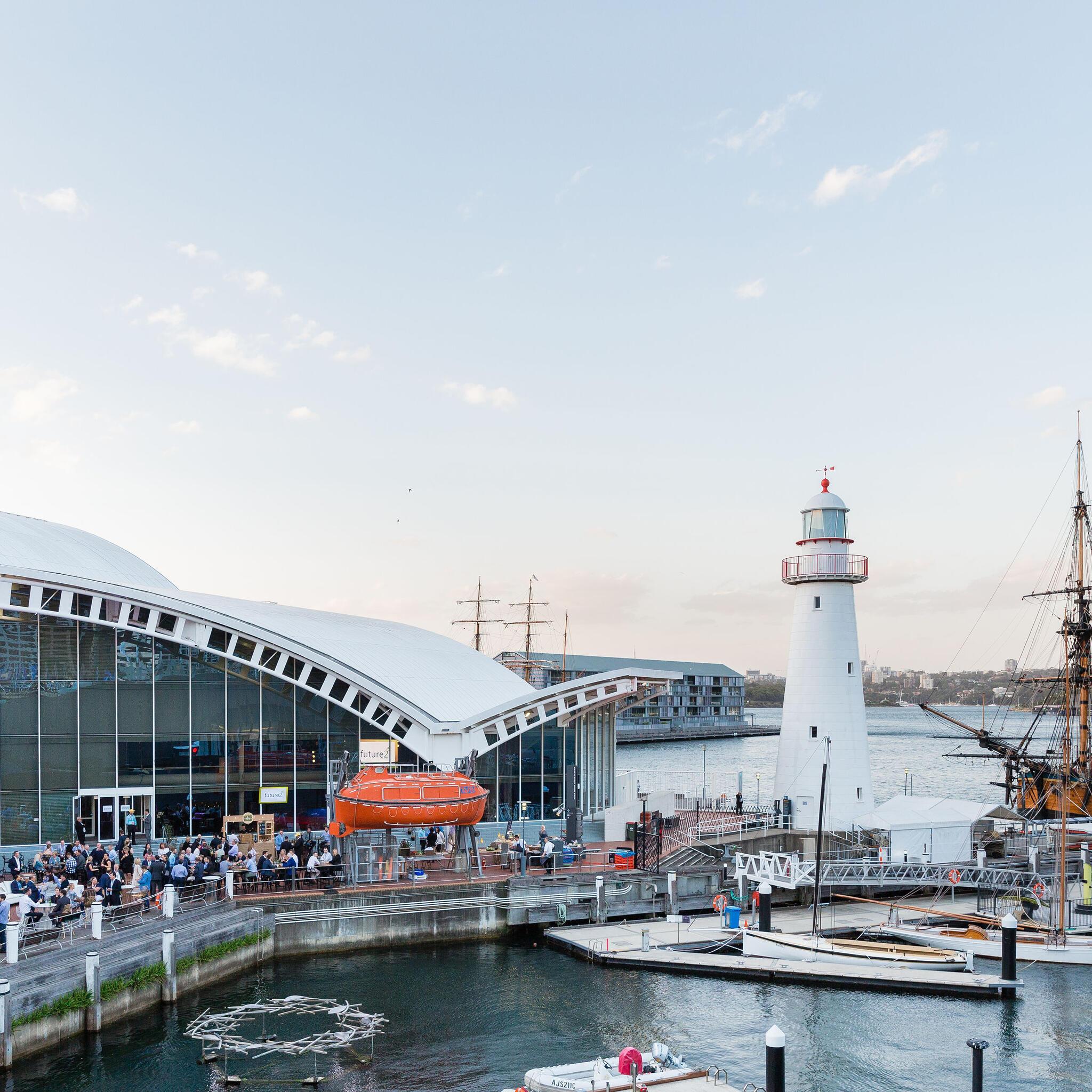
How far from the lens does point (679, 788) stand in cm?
9594

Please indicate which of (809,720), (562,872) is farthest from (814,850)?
(562,872)

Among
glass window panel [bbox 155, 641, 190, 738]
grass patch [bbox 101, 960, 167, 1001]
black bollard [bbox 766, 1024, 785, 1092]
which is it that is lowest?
grass patch [bbox 101, 960, 167, 1001]

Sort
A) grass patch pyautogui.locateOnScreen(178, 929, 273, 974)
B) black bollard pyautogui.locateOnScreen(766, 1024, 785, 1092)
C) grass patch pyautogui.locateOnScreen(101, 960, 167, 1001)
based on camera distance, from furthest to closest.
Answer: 1. grass patch pyautogui.locateOnScreen(178, 929, 273, 974)
2. grass patch pyautogui.locateOnScreen(101, 960, 167, 1001)
3. black bollard pyautogui.locateOnScreen(766, 1024, 785, 1092)

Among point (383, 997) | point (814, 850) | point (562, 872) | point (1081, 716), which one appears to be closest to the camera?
point (383, 997)

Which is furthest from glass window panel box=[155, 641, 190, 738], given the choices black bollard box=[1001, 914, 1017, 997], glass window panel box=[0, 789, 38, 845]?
black bollard box=[1001, 914, 1017, 997]

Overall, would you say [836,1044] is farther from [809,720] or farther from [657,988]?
[809,720]

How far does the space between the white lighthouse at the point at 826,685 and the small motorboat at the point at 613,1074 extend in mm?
20270

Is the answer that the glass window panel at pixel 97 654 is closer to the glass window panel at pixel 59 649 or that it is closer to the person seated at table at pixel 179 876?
the glass window panel at pixel 59 649

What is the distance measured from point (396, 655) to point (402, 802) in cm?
1035

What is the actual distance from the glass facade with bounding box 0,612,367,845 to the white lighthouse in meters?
15.9

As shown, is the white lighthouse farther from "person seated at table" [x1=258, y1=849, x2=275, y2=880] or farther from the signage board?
"person seated at table" [x1=258, y1=849, x2=275, y2=880]

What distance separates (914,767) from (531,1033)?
123132 mm

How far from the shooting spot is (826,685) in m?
38.7

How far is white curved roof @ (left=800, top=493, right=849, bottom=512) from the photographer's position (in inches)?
1550
